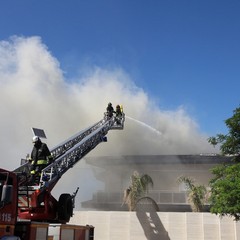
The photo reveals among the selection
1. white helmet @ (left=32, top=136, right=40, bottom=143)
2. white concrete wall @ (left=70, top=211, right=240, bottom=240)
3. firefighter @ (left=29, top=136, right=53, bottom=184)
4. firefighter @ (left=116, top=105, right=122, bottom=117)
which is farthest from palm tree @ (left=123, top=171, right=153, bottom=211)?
white helmet @ (left=32, top=136, right=40, bottom=143)

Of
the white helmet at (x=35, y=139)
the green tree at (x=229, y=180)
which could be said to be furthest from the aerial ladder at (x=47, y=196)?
the green tree at (x=229, y=180)

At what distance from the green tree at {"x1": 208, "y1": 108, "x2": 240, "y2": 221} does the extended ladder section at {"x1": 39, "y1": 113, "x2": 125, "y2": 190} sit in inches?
168

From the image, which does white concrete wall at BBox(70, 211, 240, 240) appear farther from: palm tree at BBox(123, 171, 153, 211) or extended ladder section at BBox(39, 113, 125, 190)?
extended ladder section at BBox(39, 113, 125, 190)

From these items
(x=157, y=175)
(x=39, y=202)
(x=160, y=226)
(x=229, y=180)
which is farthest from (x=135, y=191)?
(x=39, y=202)

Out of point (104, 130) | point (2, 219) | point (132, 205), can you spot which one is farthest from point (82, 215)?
point (2, 219)

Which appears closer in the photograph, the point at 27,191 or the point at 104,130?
the point at 27,191

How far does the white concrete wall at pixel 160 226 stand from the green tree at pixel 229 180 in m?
4.37

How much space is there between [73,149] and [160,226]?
8431 millimetres

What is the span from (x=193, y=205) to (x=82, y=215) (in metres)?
5.68

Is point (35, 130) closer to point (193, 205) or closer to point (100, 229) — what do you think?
point (100, 229)

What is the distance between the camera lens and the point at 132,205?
2019 cm

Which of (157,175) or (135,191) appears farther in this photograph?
(157,175)

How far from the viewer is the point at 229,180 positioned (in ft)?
40.2

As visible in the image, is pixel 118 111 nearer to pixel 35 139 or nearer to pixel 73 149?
pixel 73 149
